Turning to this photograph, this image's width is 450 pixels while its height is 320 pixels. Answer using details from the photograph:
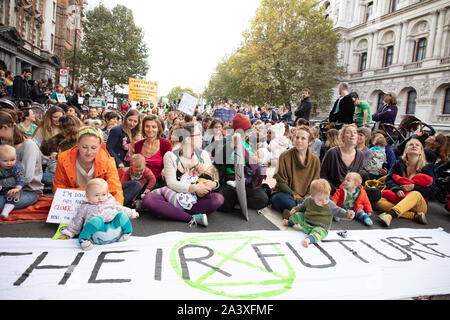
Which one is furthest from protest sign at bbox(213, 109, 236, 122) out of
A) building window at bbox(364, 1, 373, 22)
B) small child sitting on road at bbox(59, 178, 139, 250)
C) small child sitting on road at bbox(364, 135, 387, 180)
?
building window at bbox(364, 1, 373, 22)

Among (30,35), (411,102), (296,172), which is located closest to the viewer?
(296,172)

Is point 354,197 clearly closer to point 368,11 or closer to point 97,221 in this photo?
point 97,221

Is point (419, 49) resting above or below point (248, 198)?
above

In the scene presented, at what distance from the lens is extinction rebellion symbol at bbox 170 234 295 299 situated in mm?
2299

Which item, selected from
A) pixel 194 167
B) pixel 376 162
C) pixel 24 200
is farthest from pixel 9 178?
pixel 376 162

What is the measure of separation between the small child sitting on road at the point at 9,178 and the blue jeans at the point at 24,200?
0.02 m

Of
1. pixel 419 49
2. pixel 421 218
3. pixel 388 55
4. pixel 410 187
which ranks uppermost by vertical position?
pixel 388 55

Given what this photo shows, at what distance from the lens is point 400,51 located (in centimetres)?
2664

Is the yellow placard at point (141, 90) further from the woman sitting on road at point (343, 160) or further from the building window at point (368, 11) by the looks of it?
the building window at point (368, 11)

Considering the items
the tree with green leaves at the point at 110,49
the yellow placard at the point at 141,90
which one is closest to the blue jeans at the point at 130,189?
the yellow placard at the point at 141,90

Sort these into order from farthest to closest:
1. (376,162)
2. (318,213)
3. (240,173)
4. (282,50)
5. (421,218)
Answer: (282,50) → (376,162) → (421,218) → (240,173) → (318,213)

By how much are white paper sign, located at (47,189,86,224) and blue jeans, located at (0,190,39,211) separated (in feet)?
2.28

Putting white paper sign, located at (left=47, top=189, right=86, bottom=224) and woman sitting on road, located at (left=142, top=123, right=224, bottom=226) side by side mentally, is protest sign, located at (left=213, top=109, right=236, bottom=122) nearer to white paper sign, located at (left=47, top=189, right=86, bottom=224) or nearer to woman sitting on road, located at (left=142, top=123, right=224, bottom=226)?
woman sitting on road, located at (left=142, top=123, right=224, bottom=226)

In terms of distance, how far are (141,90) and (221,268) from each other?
11.1 metres
